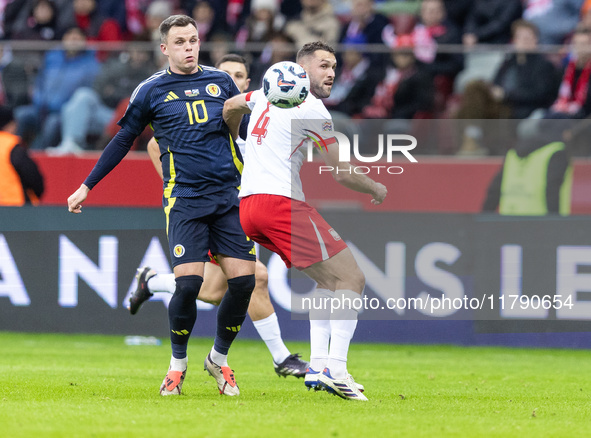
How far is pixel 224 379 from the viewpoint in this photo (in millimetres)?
6496

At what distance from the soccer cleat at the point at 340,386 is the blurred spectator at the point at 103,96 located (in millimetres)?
6187

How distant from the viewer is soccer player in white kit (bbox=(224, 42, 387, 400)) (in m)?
6.09

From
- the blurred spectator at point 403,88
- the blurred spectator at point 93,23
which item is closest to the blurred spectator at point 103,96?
the blurred spectator at point 93,23

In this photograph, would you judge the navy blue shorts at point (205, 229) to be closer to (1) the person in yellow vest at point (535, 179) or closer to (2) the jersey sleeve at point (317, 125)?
(2) the jersey sleeve at point (317, 125)

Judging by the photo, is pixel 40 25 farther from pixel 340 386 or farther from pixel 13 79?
pixel 340 386

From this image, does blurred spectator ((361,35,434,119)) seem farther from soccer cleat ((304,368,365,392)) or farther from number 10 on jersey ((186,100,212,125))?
soccer cleat ((304,368,365,392))

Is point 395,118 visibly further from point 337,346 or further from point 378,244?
point 337,346

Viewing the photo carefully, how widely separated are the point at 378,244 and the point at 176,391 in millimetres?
4171

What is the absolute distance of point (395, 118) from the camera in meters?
10.8

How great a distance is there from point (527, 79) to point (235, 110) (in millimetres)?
5754

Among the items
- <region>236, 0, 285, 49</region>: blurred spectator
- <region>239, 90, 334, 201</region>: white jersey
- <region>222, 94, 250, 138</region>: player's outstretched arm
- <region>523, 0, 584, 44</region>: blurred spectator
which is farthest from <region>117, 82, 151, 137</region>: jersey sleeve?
<region>523, 0, 584, 44</region>: blurred spectator

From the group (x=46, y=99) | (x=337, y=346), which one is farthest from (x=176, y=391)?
(x=46, y=99)

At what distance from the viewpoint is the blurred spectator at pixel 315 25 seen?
1293 cm

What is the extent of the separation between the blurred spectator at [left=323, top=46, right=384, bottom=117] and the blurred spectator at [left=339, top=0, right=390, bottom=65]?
165 centimetres
